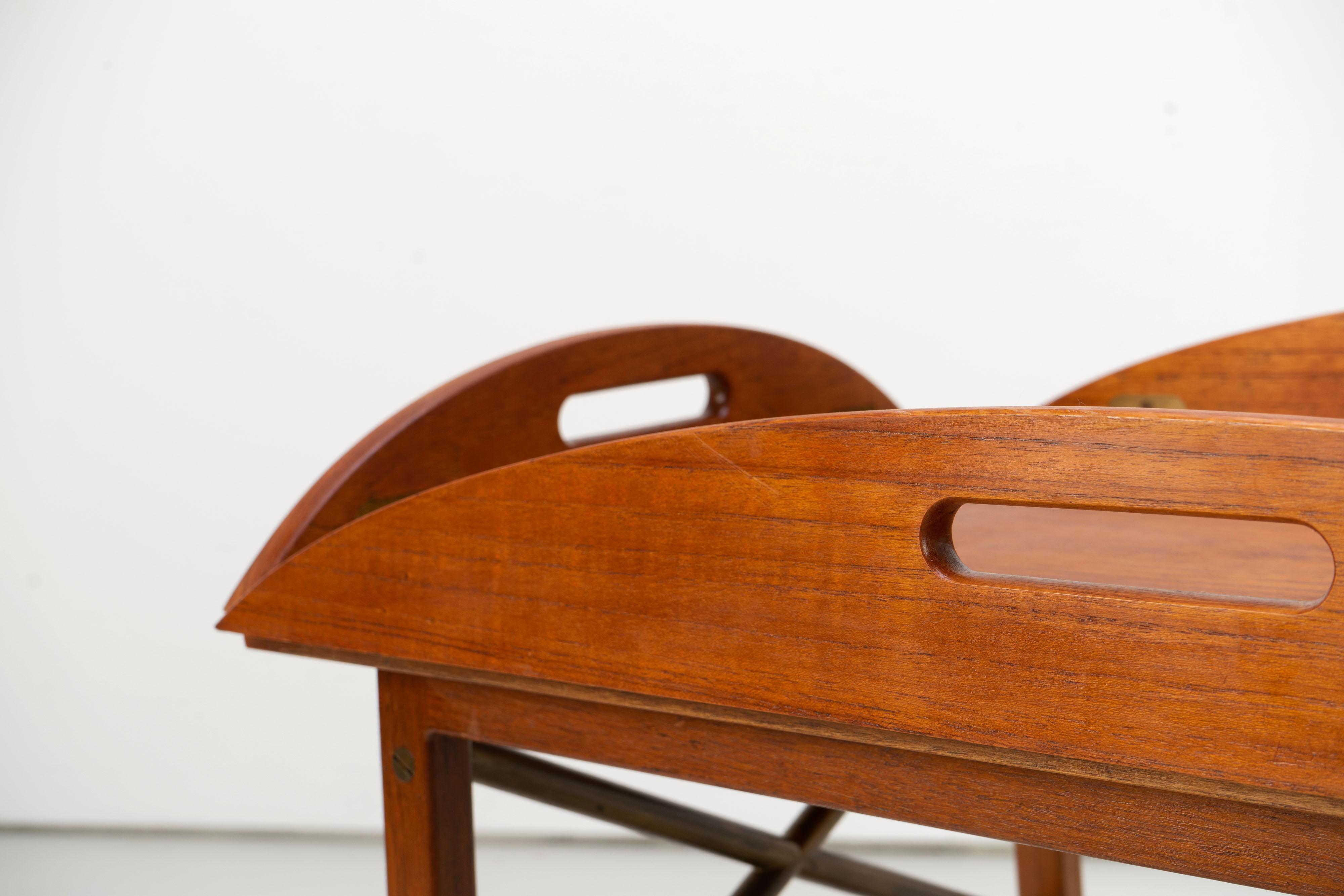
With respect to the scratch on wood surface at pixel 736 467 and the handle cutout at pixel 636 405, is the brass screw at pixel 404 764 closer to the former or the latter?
the scratch on wood surface at pixel 736 467

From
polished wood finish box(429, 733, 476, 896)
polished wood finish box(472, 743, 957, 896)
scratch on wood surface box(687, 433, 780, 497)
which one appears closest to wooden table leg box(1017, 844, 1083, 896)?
polished wood finish box(472, 743, 957, 896)

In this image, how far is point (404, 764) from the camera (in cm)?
49

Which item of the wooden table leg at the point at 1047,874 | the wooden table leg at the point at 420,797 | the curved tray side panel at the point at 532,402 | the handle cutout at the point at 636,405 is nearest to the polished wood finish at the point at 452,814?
the wooden table leg at the point at 420,797

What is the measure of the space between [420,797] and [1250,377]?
0.59 metres

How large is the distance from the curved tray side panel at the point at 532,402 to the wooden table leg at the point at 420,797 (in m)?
0.08

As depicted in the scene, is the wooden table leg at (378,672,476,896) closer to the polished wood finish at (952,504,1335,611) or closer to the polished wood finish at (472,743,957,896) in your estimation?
the polished wood finish at (472,743,957,896)

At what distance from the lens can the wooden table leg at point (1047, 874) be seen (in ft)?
3.14

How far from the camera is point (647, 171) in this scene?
1525 millimetres

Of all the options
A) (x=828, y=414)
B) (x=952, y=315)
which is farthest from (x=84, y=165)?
(x=828, y=414)

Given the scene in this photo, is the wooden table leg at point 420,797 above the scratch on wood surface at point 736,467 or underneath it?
underneath

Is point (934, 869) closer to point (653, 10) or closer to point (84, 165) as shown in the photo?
point (653, 10)

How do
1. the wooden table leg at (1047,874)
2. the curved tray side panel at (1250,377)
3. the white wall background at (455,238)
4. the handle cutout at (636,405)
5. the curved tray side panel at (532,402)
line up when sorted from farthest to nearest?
the handle cutout at (636,405)
the white wall background at (455,238)
the wooden table leg at (1047,874)
the curved tray side panel at (1250,377)
the curved tray side panel at (532,402)

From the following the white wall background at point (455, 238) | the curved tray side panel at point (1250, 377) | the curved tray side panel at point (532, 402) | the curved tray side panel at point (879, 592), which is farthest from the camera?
the white wall background at point (455, 238)

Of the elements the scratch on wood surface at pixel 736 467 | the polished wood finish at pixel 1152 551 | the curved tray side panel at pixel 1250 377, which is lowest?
the polished wood finish at pixel 1152 551
